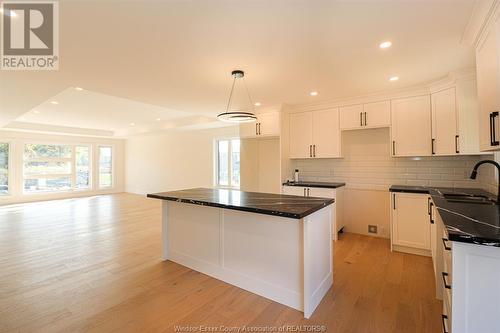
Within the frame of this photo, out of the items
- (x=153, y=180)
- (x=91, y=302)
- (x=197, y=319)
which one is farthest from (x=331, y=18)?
(x=153, y=180)

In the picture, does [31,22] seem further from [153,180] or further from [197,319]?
[153,180]

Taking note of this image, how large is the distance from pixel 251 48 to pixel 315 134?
2468mm

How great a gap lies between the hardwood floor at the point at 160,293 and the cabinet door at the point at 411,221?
0.71ft

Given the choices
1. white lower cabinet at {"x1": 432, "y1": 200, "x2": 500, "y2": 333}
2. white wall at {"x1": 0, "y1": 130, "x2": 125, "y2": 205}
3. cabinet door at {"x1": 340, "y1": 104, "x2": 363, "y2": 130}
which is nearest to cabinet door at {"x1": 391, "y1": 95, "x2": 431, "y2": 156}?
cabinet door at {"x1": 340, "y1": 104, "x2": 363, "y2": 130}

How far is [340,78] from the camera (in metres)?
3.19

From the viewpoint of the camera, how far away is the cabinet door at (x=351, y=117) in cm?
398

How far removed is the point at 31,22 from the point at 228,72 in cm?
187

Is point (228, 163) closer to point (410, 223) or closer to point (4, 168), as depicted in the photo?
point (410, 223)

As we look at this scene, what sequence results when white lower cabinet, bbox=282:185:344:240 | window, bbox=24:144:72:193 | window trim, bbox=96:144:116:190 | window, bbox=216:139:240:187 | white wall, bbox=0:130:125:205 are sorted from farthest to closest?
window trim, bbox=96:144:116:190 → window, bbox=24:144:72:193 → white wall, bbox=0:130:125:205 → window, bbox=216:139:240:187 → white lower cabinet, bbox=282:185:344:240

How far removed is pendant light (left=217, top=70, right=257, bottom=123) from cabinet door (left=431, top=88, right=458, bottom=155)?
2.59 metres

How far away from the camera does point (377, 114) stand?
383 cm

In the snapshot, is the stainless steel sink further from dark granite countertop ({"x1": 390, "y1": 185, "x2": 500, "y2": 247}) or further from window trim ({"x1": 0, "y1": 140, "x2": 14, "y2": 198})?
window trim ({"x1": 0, "y1": 140, "x2": 14, "y2": 198})

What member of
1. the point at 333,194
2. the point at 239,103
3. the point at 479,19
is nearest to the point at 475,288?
the point at 479,19

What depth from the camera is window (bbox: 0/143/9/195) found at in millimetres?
7586
